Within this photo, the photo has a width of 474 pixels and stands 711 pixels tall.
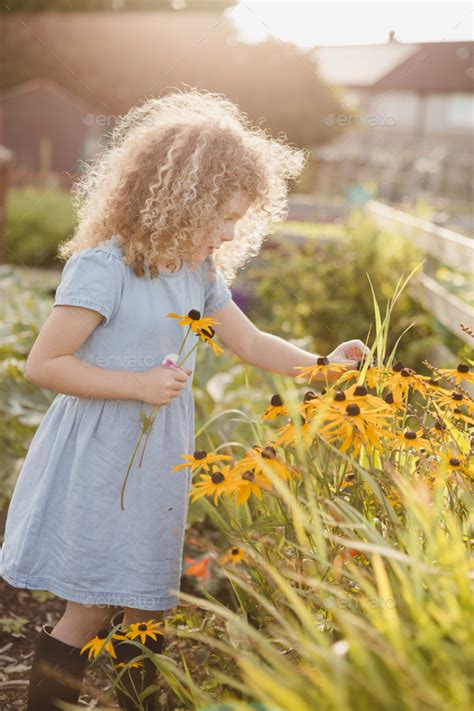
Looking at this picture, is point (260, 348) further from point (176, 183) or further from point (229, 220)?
point (176, 183)

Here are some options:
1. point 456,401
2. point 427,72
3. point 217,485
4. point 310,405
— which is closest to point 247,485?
point 217,485

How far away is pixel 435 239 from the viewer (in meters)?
4.46

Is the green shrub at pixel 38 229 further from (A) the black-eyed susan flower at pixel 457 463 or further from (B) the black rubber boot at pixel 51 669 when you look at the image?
(A) the black-eyed susan flower at pixel 457 463

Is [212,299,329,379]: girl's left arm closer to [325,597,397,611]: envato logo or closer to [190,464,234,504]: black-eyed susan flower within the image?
[190,464,234,504]: black-eyed susan flower

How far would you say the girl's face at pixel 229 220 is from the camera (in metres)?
1.78

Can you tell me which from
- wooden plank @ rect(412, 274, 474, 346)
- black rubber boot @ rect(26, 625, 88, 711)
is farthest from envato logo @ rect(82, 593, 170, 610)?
wooden plank @ rect(412, 274, 474, 346)

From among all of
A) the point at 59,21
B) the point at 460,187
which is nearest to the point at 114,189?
the point at 460,187

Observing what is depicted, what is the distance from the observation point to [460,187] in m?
18.0

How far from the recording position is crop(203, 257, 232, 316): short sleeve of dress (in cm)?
199

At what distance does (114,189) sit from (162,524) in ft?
2.43

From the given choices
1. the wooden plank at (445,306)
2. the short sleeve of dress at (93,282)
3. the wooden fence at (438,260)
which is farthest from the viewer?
the wooden fence at (438,260)

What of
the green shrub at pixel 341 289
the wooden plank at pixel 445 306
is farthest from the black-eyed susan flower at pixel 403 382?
the green shrub at pixel 341 289

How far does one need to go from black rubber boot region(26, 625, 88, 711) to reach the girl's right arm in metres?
0.55

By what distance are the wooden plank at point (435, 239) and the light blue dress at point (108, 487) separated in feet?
6.91
